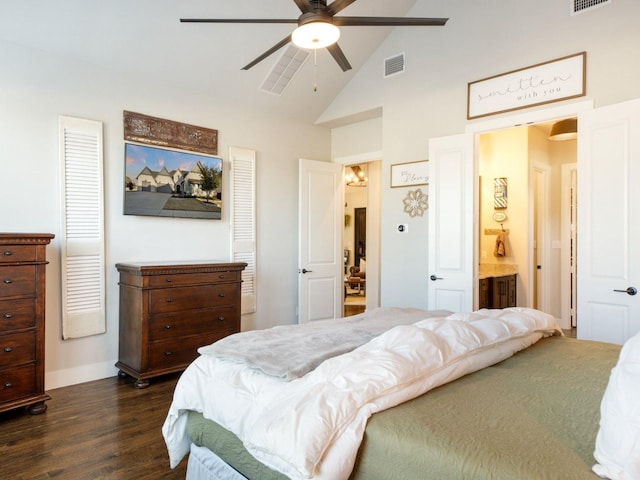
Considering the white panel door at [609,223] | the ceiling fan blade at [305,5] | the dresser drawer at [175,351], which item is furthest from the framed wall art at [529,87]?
the dresser drawer at [175,351]

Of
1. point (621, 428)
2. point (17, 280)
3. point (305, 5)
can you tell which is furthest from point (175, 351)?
point (621, 428)

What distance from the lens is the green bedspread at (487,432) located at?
1.09 metres

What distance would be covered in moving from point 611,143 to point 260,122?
139 inches

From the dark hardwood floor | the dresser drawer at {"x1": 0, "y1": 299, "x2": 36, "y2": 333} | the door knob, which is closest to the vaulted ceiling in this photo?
the dresser drawer at {"x1": 0, "y1": 299, "x2": 36, "y2": 333}

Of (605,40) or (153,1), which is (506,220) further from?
(153,1)

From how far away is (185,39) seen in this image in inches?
151

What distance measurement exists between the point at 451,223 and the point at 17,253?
355cm

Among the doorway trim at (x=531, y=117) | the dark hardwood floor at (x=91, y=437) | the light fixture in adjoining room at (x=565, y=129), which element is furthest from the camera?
the light fixture in adjoining room at (x=565, y=129)

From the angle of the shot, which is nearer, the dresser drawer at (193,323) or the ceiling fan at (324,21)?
the ceiling fan at (324,21)

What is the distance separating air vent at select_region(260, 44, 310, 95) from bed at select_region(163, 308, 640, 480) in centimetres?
341

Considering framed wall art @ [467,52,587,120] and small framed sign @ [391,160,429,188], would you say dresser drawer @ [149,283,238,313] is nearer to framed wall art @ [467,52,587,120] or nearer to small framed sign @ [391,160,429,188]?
small framed sign @ [391,160,429,188]

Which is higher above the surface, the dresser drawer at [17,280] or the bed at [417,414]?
the dresser drawer at [17,280]

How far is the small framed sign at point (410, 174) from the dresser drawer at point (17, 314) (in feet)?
11.8

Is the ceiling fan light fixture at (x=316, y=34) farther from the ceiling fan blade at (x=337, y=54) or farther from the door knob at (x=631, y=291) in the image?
the door knob at (x=631, y=291)
